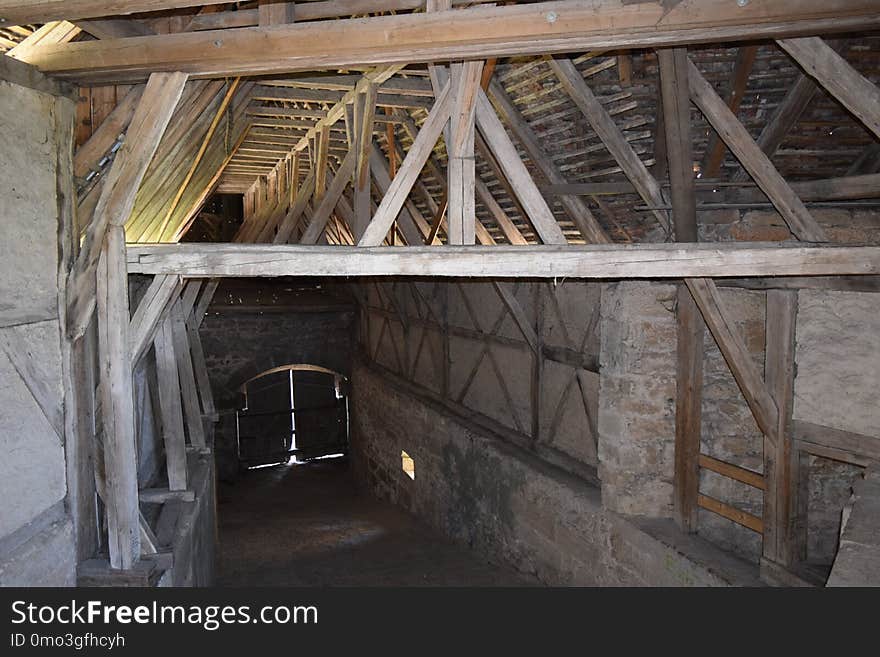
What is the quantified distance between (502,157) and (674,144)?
101 centimetres

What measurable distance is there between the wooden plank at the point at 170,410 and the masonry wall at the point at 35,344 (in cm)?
165

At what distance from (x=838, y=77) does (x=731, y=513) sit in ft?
9.77

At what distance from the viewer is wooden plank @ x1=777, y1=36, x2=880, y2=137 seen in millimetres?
3443

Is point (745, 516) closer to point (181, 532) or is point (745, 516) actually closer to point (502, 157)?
point (502, 157)

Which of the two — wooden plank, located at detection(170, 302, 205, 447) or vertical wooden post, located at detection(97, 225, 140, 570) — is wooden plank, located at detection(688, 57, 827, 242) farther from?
wooden plank, located at detection(170, 302, 205, 447)

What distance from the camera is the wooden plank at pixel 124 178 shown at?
11.7 ft

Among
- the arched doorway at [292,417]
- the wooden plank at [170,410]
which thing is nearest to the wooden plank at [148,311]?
the wooden plank at [170,410]

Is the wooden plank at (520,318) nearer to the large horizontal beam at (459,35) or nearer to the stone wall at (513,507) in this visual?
the stone wall at (513,507)

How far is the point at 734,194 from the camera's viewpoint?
4723 mm

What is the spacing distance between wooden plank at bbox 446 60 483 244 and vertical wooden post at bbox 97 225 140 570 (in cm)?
191

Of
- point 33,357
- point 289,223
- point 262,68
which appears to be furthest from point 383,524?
point 262,68

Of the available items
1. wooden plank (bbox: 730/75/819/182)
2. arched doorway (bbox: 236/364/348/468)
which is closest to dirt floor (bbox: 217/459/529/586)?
arched doorway (bbox: 236/364/348/468)

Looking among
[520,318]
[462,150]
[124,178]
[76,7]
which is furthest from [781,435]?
[76,7]

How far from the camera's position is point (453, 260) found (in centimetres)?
400
